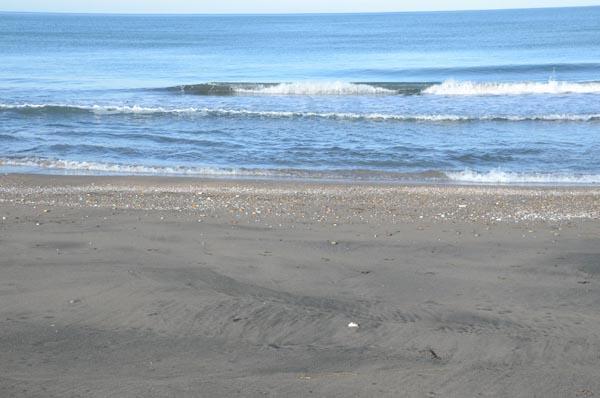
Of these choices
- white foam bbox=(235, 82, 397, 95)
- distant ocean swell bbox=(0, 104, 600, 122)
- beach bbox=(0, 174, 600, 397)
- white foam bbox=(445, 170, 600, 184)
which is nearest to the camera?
beach bbox=(0, 174, 600, 397)

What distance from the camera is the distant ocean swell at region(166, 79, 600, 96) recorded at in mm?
28875

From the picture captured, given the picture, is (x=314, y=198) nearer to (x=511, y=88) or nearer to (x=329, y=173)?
(x=329, y=173)

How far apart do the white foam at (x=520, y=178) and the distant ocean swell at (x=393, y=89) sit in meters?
14.9

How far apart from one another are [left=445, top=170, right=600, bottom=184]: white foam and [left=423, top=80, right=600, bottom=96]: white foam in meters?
15.1

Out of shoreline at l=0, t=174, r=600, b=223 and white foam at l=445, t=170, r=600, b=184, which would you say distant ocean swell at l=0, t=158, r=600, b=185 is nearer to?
white foam at l=445, t=170, r=600, b=184

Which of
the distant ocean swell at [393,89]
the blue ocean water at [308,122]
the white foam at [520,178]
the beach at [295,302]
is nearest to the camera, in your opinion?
the beach at [295,302]

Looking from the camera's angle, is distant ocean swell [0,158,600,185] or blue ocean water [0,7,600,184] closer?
distant ocean swell [0,158,600,185]

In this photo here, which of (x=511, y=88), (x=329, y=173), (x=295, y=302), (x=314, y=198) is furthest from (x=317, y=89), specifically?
(x=295, y=302)

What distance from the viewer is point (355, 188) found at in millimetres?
12398

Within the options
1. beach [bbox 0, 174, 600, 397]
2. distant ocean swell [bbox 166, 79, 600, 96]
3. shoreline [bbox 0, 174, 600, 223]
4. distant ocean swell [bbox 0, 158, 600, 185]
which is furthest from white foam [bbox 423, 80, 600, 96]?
beach [bbox 0, 174, 600, 397]

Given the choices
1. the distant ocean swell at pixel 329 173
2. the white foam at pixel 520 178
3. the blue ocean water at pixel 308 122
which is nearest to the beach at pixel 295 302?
the white foam at pixel 520 178

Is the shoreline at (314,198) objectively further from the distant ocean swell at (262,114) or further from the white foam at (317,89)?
the white foam at (317,89)

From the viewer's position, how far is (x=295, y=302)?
5.62 metres

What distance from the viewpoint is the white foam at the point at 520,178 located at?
13.5 meters
